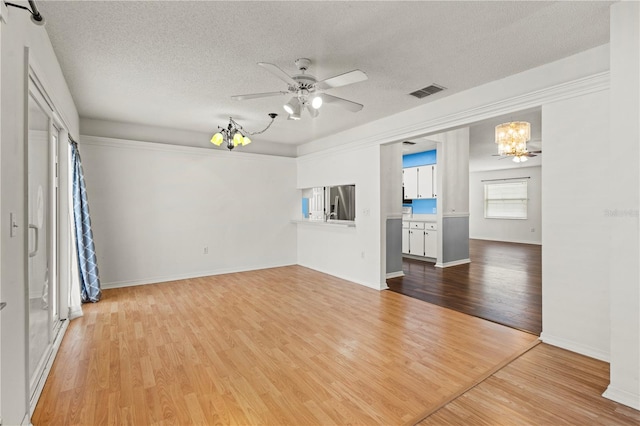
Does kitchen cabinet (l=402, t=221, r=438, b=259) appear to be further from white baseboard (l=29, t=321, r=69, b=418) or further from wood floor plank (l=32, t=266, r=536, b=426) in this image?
white baseboard (l=29, t=321, r=69, b=418)

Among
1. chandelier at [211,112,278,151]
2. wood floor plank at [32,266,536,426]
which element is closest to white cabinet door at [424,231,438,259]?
wood floor plank at [32,266,536,426]

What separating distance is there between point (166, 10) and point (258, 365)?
275cm

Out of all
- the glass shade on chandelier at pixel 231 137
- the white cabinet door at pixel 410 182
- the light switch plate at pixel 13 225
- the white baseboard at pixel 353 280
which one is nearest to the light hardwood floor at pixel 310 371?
the white baseboard at pixel 353 280

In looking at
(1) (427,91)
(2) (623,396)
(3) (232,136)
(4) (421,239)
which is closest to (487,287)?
(4) (421,239)

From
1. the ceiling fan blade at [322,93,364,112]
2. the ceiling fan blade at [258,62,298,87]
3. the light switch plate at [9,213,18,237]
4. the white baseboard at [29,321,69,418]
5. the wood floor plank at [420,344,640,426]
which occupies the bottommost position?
the wood floor plank at [420,344,640,426]

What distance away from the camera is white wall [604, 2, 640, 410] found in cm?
203

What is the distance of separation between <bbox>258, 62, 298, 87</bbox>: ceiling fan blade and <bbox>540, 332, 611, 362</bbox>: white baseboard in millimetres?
3338

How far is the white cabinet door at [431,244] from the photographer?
264 inches

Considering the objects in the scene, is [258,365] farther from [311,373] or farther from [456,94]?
[456,94]

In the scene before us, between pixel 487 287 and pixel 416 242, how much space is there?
7.94 ft

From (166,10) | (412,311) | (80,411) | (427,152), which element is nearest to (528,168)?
(427,152)

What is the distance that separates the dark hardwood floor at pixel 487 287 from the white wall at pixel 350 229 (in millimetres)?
588

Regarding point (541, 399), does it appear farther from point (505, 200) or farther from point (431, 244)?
point (505, 200)

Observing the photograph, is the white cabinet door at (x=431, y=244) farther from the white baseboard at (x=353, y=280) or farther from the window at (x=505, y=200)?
the window at (x=505, y=200)
